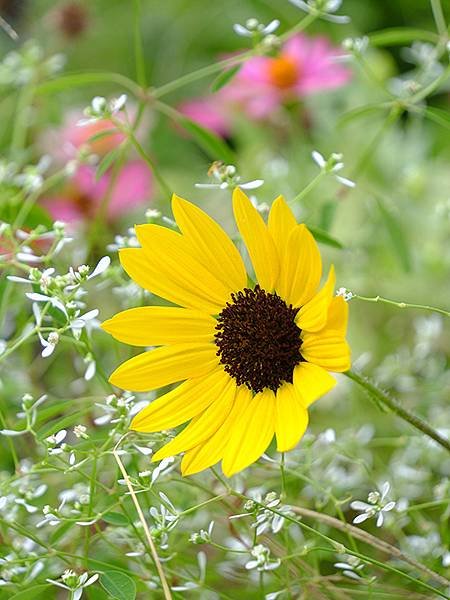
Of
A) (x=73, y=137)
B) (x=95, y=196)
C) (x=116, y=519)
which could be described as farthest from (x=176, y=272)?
(x=73, y=137)

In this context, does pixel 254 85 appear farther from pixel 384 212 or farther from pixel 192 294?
pixel 192 294

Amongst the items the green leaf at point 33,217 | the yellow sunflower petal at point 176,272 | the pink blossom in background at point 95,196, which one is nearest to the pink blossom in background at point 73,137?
the pink blossom in background at point 95,196

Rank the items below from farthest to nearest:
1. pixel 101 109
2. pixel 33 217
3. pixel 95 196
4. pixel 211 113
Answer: pixel 211 113
pixel 95 196
pixel 33 217
pixel 101 109

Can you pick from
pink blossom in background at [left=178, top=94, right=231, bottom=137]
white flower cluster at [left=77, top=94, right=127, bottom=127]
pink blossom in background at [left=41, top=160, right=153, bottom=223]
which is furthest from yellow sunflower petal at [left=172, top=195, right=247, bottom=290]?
pink blossom in background at [left=178, top=94, right=231, bottom=137]

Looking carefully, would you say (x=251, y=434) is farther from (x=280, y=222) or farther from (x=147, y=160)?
(x=147, y=160)

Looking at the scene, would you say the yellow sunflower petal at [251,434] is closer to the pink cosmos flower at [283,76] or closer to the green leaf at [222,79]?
the green leaf at [222,79]

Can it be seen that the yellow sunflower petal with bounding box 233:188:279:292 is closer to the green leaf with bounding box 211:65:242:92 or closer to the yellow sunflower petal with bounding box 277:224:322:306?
the yellow sunflower petal with bounding box 277:224:322:306
